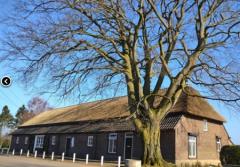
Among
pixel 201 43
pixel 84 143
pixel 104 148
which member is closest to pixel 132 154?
pixel 104 148

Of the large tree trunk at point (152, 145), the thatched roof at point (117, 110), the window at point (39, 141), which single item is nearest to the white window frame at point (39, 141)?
the window at point (39, 141)

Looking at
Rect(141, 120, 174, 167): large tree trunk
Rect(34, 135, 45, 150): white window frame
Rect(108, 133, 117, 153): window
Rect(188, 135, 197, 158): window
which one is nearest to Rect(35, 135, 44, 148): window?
Rect(34, 135, 45, 150): white window frame

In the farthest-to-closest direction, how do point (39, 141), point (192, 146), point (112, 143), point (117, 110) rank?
point (39, 141) < point (117, 110) < point (112, 143) < point (192, 146)

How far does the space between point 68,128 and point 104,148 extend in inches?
316

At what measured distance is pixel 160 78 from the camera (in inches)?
859

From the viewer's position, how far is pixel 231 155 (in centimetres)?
2802

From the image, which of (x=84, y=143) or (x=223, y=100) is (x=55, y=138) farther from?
(x=223, y=100)

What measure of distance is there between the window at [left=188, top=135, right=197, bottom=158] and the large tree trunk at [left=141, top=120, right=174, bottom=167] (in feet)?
37.3

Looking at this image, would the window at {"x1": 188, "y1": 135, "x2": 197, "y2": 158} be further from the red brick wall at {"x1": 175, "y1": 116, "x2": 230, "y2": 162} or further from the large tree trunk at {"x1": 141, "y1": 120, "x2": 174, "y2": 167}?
the large tree trunk at {"x1": 141, "y1": 120, "x2": 174, "y2": 167}

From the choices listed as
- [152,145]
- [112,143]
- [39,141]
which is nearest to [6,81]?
[152,145]

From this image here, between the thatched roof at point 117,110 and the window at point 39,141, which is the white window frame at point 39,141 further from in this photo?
the thatched roof at point 117,110

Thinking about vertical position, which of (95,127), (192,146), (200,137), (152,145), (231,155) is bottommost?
(231,155)

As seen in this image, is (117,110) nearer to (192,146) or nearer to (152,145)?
(192,146)

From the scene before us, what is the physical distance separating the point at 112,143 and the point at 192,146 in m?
8.25
